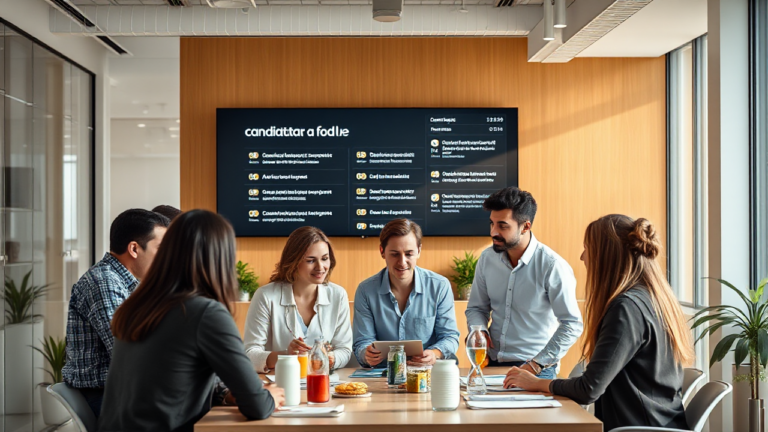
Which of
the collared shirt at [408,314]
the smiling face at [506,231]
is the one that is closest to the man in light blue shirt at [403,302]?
the collared shirt at [408,314]

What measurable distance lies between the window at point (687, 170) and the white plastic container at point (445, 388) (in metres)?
3.56

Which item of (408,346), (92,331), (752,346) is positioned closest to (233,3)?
(92,331)

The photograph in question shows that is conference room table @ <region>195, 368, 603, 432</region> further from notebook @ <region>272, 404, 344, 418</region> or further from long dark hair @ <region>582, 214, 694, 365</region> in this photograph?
long dark hair @ <region>582, 214, 694, 365</region>

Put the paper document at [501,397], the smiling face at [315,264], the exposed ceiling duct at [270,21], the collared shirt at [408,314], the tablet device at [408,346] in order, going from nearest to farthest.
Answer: the paper document at [501,397], the tablet device at [408,346], the smiling face at [315,264], the collared shirt at [408,314], the exposed ceiling duct at [270,21]

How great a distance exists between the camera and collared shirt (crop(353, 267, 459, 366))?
3459mm

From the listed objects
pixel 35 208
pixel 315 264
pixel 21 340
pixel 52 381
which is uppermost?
pixel 35 208

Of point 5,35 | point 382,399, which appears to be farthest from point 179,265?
point 5,35

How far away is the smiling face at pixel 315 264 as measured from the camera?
3.34m

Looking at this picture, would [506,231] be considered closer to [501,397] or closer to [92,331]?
[501,397]

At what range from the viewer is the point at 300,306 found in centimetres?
342

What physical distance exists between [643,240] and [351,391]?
1114 millimetres

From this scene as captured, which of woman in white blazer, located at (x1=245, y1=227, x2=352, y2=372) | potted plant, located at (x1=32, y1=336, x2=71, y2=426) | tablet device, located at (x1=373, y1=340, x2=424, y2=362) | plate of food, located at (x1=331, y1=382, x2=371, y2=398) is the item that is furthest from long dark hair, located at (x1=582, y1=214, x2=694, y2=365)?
potted plant, located at (x1=32, y1=336, x2=71, y2=426)

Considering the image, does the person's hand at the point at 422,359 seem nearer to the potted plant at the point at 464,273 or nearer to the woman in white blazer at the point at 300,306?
the woman in white blazer at the point at 300,306

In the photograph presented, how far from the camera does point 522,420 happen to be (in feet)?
7.21
